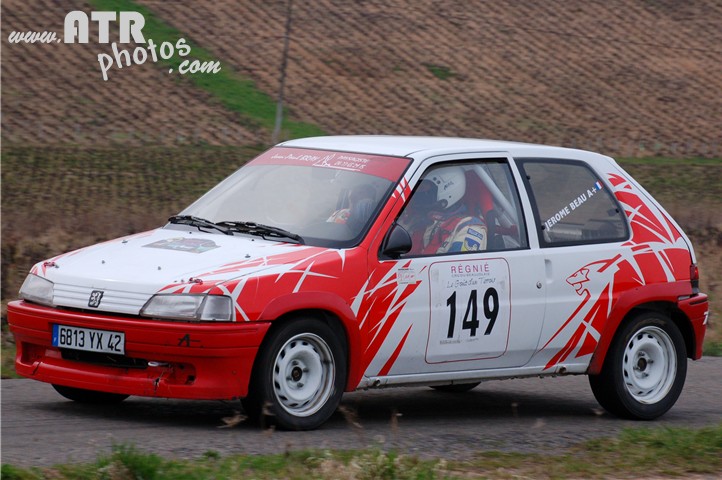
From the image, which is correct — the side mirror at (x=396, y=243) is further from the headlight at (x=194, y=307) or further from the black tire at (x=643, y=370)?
the black tire at (x=643, y=370)

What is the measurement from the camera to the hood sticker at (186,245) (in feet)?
24.6

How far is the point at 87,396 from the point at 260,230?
149cm

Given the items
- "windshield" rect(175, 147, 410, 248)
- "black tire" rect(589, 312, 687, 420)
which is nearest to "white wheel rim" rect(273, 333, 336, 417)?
"windshield" rect(175, 147, 410, 248)

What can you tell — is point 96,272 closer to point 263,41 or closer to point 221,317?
point 221,317

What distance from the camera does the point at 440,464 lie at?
605cm

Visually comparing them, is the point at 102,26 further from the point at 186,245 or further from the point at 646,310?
the point at 186,245

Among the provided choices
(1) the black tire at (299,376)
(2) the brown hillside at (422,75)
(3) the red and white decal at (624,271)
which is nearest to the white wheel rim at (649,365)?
(3) the red and white decal at (624,271)

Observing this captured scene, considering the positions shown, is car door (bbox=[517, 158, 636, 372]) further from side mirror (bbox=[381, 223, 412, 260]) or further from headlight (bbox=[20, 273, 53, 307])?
headlight (bbox=[20, 273, 53, 307])

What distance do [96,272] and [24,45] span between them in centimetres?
2677

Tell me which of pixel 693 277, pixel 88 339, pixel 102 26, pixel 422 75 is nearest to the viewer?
pixel 88 339

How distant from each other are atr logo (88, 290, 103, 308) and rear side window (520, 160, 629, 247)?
2.90m

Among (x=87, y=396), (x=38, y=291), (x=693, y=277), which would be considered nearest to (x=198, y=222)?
(x=38, y=291)

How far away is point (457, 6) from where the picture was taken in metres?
40.8

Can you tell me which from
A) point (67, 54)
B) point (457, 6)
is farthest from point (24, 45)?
point (457, 6)
